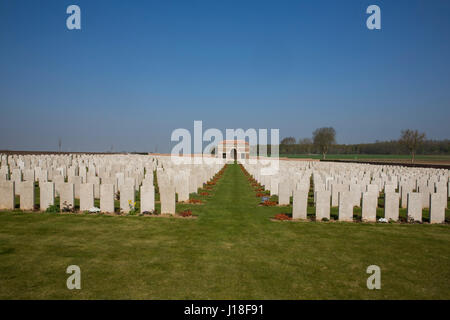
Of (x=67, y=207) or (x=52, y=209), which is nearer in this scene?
(x=52, y=209)

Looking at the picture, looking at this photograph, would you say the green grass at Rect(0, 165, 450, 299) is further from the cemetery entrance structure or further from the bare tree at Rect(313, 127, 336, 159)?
the bare tree at Rect(313, 127, 336, 159)

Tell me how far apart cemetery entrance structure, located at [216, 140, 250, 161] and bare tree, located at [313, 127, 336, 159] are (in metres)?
20.4

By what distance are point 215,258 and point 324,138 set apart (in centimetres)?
8091

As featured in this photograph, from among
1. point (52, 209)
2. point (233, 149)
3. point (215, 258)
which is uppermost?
point (233, 149)

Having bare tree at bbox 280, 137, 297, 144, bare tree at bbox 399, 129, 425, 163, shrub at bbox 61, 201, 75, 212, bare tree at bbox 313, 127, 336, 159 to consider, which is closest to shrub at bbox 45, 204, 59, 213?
shrub at bbox 61, 201, 75, 212

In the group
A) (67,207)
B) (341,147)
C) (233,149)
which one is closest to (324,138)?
(233,149)

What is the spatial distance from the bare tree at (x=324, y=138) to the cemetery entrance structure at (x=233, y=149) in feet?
67.0

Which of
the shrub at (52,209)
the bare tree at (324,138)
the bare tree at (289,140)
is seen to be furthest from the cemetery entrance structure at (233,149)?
the shrub at (52,209)

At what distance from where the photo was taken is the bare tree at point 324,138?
3172 inches

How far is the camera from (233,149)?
77.1 meters

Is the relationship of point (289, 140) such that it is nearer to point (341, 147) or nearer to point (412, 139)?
point (341, 147)

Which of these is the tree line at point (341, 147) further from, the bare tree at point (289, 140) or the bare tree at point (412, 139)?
the bare tree at point (412, 139)

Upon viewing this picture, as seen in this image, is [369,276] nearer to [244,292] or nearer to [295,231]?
[244,292]
